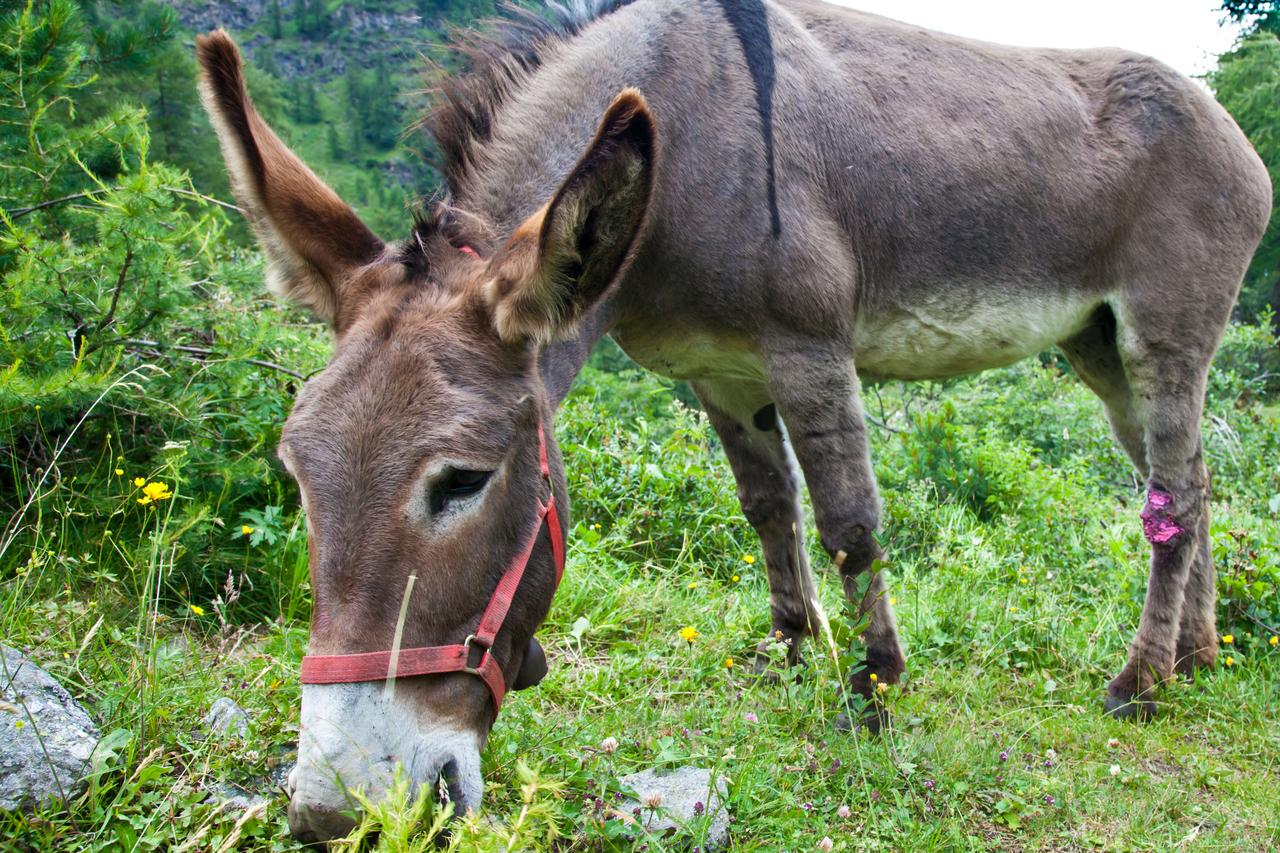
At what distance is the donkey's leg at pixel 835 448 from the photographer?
9.48 ft

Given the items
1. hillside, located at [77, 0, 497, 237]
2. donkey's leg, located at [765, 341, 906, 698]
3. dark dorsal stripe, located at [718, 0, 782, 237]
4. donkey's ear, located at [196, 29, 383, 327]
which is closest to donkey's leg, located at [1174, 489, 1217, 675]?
donkey's leg, located at [765, 341, 906, 698]

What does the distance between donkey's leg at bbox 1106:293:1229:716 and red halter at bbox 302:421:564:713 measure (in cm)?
279

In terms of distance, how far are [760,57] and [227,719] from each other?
270cm

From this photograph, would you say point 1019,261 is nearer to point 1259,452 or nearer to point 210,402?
point 210,402

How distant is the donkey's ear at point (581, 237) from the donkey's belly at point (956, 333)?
1.39 m

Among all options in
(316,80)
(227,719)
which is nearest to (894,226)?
(227,719)

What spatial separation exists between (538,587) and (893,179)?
201 cm

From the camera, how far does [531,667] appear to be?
2305mm

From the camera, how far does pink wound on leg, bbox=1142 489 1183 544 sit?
3735 mm

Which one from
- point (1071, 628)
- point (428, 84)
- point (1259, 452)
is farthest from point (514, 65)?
point (1259, 452)

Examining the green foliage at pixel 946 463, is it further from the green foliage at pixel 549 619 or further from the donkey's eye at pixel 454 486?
the donkey's eye at pixel 454 486

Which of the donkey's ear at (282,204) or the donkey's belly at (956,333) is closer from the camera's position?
the donkey's ear at (282,204)

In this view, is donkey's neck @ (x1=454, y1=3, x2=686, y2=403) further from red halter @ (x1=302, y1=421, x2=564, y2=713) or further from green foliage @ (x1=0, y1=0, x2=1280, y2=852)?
green foliage @ (x1=0, y1=0, x2=1280, y2=852)

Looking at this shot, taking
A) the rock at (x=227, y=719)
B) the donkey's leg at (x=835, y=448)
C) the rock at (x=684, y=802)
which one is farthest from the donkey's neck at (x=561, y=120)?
the rock at (x=227, y=719)
